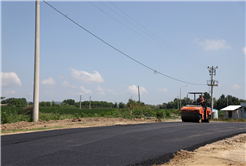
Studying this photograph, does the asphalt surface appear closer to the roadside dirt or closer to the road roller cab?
the roadside dirt

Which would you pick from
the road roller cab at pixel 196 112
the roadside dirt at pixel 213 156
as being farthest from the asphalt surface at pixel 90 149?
the road roller cab at pixel 196 112

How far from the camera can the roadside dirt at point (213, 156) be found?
6637 millimetres

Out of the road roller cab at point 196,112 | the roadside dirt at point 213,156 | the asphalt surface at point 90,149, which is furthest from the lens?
the road roller cab at point 196,112

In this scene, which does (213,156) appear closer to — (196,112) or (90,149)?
(90,149)

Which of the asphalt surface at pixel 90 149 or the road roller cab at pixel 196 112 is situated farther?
the road roller cab at pixel 196 112

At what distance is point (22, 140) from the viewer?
32.3 ft

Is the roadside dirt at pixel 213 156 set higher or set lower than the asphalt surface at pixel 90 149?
lower

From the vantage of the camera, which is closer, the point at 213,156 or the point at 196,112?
the point at 213,156

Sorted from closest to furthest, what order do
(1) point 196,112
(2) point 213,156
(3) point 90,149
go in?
1. (2) point 213,156
2. (3) point 90,149
3. (1) point 196,112

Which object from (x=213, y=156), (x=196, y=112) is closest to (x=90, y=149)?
(x=213, y=156)

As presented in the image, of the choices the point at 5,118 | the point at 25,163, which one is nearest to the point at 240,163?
the point at 25,163

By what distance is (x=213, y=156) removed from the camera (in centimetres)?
754

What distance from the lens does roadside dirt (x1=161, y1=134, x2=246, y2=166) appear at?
6637 millimetres

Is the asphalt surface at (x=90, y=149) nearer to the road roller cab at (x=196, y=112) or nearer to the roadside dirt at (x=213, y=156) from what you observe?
the roadside dirt at (x=213, y=156)
